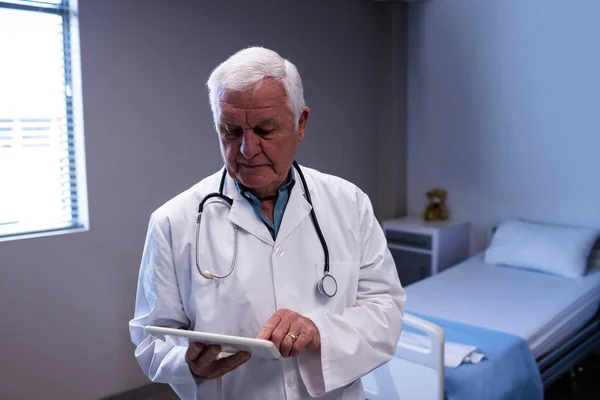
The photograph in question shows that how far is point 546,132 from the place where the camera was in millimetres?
3352

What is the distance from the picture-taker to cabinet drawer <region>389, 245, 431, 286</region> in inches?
141

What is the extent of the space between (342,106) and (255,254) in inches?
103

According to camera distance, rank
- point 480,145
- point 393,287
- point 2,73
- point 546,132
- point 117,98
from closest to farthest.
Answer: point 393,287
point 2,73
point 117,98
point 546,132
point 480,145

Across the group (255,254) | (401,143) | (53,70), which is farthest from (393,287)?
(401,143)

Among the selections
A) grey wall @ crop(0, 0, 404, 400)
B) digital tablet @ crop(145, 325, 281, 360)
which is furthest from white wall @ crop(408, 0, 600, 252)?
digital tablet @ crop(145, 325, 281, 360)

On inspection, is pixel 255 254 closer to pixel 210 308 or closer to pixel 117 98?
pixel 210 308

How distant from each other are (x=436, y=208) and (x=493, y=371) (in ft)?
6.05

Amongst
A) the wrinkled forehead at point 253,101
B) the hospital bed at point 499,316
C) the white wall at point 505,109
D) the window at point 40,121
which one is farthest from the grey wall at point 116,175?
the wrinkled forehead at point 253,101

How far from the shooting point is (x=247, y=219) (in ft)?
3.96

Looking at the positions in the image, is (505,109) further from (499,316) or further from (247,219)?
(247,219)

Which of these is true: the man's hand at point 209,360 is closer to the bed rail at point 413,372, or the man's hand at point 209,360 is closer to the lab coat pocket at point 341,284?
the lab coat pocket at point 341,284

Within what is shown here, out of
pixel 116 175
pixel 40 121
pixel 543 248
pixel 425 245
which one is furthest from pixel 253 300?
pixel 425 245

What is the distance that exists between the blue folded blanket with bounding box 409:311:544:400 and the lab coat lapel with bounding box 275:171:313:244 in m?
1.06

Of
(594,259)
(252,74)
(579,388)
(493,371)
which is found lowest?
(579,388)
